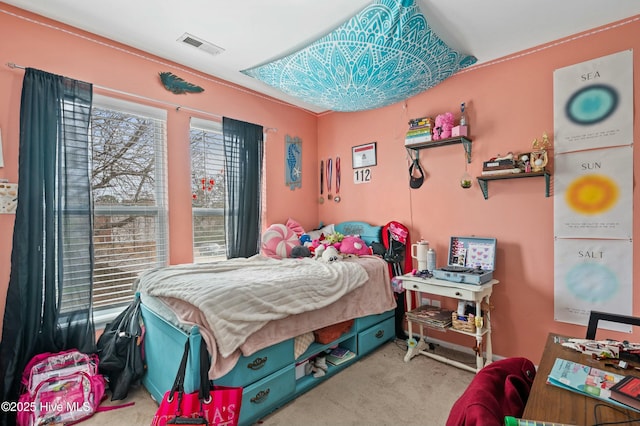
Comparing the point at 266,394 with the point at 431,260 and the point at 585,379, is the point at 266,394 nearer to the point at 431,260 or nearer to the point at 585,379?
the point at 585,379

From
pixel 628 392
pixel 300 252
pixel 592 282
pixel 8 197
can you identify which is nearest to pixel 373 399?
pixel 300 252

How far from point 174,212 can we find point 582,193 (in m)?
3.13

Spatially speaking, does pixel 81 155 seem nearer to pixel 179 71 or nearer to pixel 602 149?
pixel 179 71

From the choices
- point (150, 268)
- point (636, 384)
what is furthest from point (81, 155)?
point (636, 384)

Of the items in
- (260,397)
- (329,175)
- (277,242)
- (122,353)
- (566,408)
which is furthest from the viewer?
(329,175)

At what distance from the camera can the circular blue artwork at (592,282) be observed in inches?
82.7

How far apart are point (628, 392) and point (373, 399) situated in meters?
1.51

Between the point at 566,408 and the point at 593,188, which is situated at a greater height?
the point at 593,188

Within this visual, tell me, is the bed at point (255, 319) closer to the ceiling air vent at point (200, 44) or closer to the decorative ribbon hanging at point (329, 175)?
the decorative ribbon hanging at point (329, 175)

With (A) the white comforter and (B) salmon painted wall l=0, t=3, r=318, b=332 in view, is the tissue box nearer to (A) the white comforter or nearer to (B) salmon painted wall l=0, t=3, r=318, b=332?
(A) the white comforter

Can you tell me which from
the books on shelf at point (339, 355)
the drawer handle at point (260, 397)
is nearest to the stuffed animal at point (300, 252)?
the books on shelf at point (339, 355)

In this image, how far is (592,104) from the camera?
84.3 inches

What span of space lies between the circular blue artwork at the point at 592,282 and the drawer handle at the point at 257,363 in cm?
220

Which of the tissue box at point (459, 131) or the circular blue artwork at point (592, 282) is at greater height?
the tissue box at point (459, 131)
